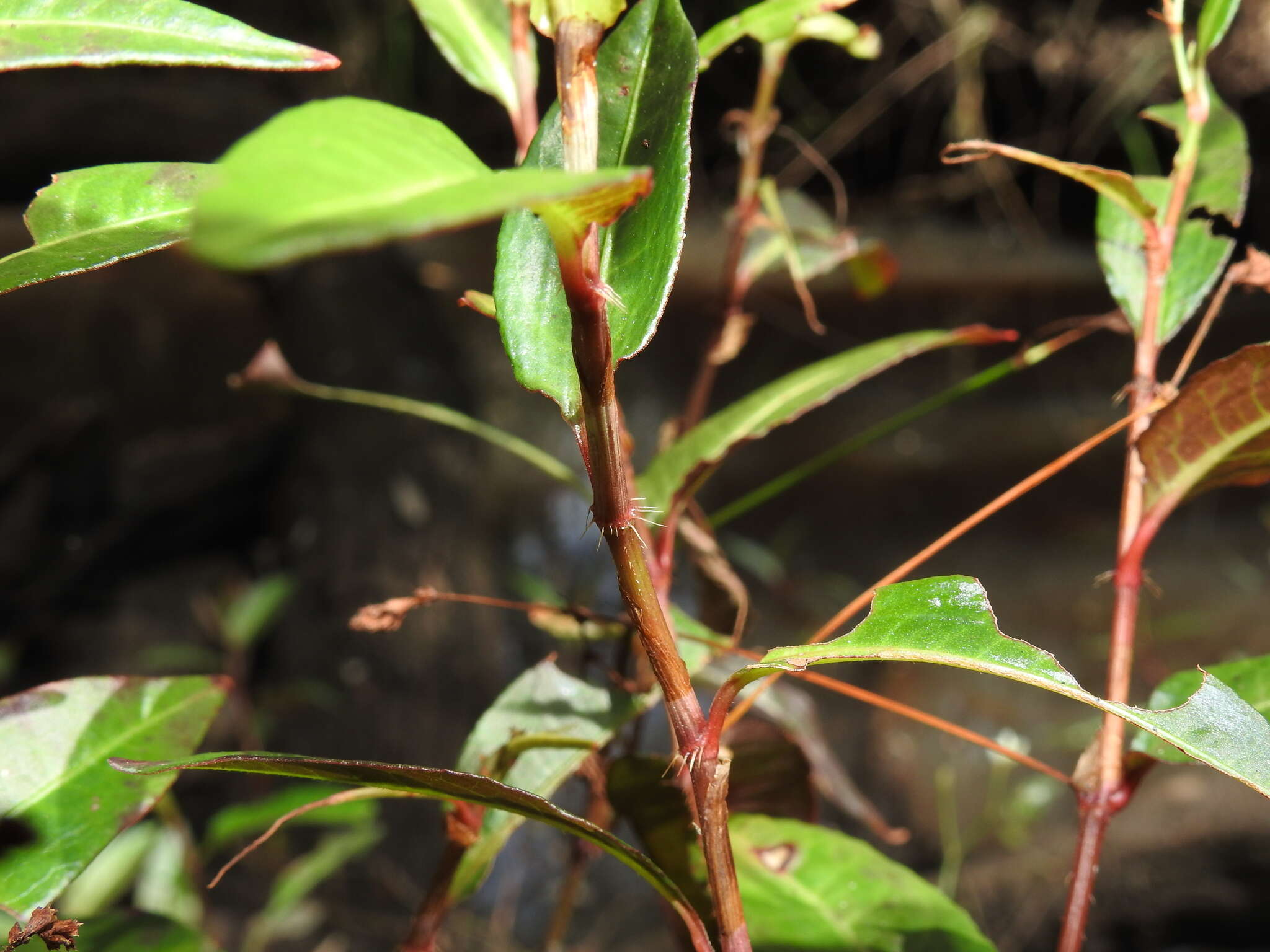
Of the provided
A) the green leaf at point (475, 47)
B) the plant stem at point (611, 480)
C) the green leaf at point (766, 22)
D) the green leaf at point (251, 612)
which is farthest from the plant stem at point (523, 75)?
the green leaf at point (251, 612)

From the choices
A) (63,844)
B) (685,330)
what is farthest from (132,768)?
(685,330)

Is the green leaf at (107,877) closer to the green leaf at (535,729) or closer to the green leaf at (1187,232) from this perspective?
the green leaf at (535,729)

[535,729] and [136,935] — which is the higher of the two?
[535,729]

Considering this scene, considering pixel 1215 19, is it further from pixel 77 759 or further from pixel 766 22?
pixel 77 759

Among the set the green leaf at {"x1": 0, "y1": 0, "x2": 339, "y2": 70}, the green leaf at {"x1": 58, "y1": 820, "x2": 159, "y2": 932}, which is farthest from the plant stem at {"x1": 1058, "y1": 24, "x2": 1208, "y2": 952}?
the green leaf at {"x1": 58, "y1": 820, "x2": 159, "y2": 932}

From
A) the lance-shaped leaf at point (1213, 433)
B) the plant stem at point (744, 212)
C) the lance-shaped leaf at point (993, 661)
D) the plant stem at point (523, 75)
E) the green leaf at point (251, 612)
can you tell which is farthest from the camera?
the green leaf at point (251, 612)

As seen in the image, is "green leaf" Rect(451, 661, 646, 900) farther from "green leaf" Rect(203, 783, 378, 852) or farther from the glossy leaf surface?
the glossy leaf surface

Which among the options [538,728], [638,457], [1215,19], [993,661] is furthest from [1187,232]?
[638,457]

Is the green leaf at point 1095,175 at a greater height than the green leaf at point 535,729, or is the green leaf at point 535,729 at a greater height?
the green leaf at point 1095,175
